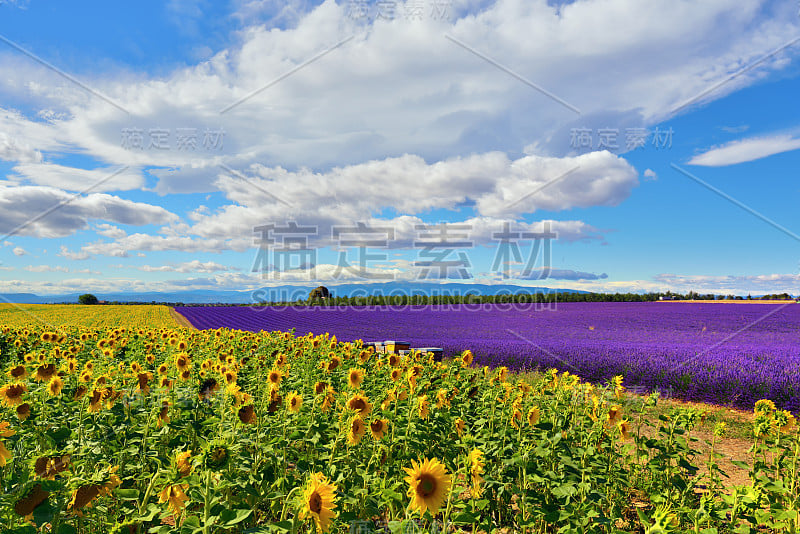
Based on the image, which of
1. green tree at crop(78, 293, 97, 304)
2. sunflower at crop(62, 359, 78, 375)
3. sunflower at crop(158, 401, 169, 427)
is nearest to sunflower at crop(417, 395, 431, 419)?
sunflower at crop(158, 401, 169, 427)

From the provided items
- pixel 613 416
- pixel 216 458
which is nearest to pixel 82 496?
pixel 216 458

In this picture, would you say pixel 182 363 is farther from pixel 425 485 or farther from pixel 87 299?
pixel 87 299

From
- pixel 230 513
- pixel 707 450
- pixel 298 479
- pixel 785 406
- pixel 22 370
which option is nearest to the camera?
pixel 230 513

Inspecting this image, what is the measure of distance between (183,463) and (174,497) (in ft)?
0.69

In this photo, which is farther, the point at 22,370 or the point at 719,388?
the point at 719,388

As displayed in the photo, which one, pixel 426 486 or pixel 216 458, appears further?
pixel 216 458

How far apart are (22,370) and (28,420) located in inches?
48.4

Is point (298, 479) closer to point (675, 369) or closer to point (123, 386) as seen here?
point (123, 386)

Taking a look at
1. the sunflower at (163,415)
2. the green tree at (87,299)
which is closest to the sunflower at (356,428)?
the sunflower at (163,415)

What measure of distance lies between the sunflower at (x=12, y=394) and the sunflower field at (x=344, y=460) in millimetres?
11

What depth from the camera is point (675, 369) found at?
430 inches

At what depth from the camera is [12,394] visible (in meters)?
3.69

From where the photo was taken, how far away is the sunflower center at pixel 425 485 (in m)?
2.31

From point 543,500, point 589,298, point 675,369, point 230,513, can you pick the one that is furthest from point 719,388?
point 589,298
